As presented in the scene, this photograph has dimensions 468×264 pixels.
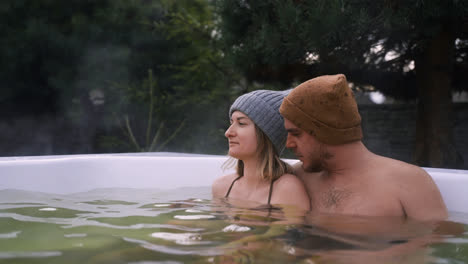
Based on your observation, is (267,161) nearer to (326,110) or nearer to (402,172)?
(326,110)

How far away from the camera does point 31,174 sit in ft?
9.33

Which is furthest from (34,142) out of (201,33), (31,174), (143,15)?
(31,174)

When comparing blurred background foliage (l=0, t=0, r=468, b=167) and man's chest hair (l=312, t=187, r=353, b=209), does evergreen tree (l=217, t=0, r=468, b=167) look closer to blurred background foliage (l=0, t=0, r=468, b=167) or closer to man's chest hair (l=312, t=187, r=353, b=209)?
blurred background foliage (l=0, t=0, r=468, b=167)

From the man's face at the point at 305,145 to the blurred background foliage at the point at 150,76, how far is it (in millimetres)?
3027

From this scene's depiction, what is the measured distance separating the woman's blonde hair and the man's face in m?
0.24

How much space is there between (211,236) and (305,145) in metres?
0.56

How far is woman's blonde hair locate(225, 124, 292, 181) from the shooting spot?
2096mm

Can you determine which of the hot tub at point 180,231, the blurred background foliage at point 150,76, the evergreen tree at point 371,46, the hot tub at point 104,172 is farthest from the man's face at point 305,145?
the blurred background foliage at point 150,76

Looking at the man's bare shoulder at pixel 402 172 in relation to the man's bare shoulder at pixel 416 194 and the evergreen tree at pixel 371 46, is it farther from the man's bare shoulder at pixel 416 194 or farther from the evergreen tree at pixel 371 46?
the evergreen tree at pixel 371 46

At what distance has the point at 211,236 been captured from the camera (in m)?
1.54

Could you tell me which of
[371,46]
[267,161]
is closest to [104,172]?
[267,161]

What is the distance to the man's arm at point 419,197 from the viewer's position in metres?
1.71

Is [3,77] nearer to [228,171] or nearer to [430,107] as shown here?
[228,171]

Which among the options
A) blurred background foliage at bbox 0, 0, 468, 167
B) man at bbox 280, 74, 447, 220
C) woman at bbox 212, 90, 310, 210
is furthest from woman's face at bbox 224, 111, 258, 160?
blurred background foliage at bbox 0, 0, 468, 167
